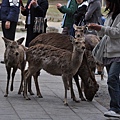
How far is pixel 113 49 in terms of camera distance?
687cm

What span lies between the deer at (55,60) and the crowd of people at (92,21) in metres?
0.56

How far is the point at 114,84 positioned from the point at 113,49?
50cm

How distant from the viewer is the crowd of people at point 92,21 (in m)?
6.83

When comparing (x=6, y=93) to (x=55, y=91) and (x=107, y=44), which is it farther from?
(x=107, y=44)

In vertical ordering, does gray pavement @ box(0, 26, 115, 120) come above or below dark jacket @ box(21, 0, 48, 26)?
below

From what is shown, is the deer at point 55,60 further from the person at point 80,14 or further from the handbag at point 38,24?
the handbag at point 38,24

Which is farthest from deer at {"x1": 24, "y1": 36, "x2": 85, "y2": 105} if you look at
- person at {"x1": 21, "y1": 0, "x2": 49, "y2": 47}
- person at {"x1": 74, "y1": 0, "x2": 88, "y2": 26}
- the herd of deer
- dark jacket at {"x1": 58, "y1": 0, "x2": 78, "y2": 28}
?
person at {"x1": 21, "y1": 0, "x2": 49, "y2": 47}

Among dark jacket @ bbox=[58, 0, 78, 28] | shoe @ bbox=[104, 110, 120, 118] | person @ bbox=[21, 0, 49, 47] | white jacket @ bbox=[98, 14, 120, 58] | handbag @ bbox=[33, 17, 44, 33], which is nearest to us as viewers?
white jacket @ bbox=[98, 14, 120, 58]

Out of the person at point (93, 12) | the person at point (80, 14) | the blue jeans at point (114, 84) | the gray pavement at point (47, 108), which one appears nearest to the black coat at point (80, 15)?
the person at point (80, 14)

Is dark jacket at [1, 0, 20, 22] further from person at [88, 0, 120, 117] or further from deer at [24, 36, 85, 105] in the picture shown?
person at [88, 0, 120, 117]

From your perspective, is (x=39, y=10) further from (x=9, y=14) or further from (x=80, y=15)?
(x=80, y=15)

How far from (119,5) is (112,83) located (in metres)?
1.12

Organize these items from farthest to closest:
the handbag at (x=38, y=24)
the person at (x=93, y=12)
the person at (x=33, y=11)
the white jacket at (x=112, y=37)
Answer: the handbag at (x=38, y=24), the person at (x=33, y=11), the person at (x=93, y=12), the white jacket at (x=112, y=37)

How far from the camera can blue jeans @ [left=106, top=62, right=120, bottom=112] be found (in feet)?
22.4
